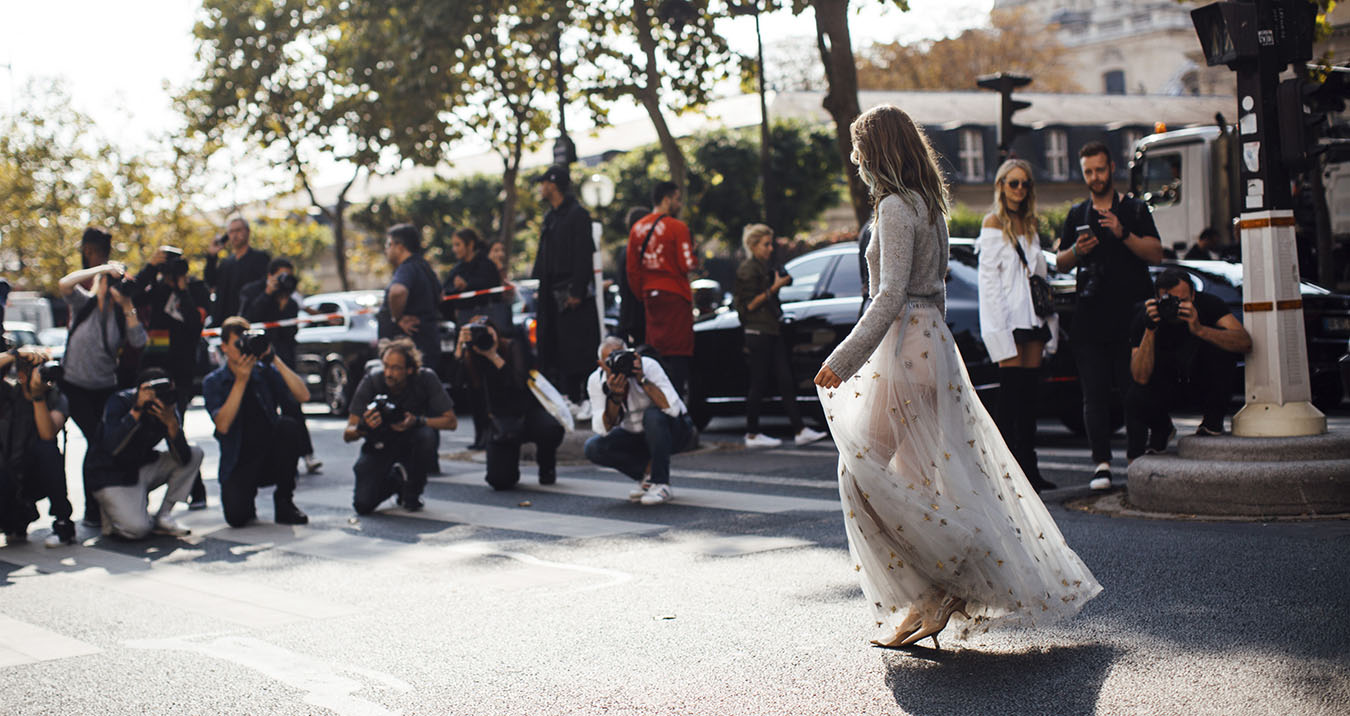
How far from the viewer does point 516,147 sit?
2633 cm

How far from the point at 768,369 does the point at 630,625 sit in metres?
6.31

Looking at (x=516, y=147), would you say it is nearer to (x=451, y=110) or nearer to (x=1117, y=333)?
(x=451, y=110)

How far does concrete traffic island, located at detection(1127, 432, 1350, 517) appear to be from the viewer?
22.5 ft

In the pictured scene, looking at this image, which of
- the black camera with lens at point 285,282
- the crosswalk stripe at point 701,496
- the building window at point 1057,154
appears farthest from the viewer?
the building window at point 1057,154

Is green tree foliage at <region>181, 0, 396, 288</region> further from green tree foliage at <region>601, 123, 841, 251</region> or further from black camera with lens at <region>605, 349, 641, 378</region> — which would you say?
black camera with lens at <region>605, 349, 641, 378</region>

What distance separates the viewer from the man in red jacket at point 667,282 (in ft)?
36.3

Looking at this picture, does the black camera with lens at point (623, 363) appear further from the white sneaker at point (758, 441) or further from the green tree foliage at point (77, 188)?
the green tree foliage at point (77, 188)

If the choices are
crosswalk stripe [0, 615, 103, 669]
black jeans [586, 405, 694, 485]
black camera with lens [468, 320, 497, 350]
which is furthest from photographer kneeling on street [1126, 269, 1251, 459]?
crosswalk stripe [0, 615, 103, 669]

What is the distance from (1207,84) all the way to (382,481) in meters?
72.7

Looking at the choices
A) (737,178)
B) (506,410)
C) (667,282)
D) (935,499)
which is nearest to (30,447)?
(506,410)

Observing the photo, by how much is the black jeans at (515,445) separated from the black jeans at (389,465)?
0.78 m

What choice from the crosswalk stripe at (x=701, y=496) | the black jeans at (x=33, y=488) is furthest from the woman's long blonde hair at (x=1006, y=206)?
the black jeans at (x=33, y=488)

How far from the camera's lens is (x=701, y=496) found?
9.30 metres

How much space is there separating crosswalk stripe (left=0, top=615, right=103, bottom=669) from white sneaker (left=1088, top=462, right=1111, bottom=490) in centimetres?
527
